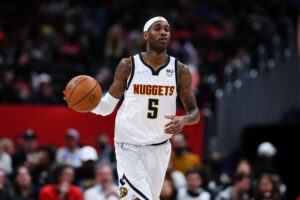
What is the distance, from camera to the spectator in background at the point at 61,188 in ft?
31.7

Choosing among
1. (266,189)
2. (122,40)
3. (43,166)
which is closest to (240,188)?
(266,189)

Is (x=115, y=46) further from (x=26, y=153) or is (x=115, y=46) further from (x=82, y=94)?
(x=82, y=94)

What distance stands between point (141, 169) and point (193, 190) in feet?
13.4

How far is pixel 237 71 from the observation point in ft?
52.3

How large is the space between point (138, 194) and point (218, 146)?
8.52m

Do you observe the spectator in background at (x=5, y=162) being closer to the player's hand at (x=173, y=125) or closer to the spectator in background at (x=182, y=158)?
the spectator in background at (x=182, y=158)

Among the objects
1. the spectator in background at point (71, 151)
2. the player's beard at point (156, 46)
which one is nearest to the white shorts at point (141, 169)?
the player's beard at point (156, 46)

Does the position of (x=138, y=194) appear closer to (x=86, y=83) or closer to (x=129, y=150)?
(x=129, y=150)

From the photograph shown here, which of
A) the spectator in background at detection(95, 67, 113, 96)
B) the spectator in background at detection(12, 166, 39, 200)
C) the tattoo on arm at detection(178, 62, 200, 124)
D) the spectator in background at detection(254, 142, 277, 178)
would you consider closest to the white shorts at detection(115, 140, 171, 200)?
the tattoo on arm at detection(178, 62, 200, 124)

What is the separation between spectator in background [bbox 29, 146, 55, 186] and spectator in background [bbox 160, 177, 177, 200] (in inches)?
82.4

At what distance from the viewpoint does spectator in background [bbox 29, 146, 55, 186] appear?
35.3 ft

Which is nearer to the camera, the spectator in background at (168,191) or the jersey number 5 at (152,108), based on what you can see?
the jersey number 5 at (152,108)

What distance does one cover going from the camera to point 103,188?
1005 centimetres

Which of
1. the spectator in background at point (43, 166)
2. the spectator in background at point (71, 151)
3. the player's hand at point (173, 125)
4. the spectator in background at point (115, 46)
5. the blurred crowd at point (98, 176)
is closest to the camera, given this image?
the player's hand at point (173, 125)
